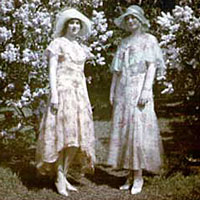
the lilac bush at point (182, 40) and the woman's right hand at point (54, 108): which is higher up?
the lilac bush at point (182, 40)

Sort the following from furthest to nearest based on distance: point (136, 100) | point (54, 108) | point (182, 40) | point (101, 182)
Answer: point (182, 40)
point (101, 182)
point (136, 100)
point (54, 108)

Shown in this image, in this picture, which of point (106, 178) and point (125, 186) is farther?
point (106, 178)

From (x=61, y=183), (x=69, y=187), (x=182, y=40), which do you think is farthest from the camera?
(x=182, y=40)

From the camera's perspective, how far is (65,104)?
5.29 metres

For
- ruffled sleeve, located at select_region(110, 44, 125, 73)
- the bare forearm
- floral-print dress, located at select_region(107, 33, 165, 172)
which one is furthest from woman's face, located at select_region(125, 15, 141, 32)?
the bare forearm

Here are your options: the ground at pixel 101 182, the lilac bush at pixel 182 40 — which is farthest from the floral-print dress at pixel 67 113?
the lilac bush at pixel 182 40

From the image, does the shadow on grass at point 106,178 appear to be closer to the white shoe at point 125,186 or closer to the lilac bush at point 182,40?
the white shoe at point 125,186

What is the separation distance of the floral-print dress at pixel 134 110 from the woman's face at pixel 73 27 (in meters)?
0.55

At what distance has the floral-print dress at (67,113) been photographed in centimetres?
529

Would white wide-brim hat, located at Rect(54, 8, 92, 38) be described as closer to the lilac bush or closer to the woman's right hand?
the woman's right hand

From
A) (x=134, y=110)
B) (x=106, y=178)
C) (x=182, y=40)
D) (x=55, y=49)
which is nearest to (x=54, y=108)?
(x=55, y=49)

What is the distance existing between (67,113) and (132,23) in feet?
3.94

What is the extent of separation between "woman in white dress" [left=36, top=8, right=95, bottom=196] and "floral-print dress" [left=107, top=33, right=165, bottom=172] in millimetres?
355

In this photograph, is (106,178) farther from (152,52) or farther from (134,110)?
(152,52)
